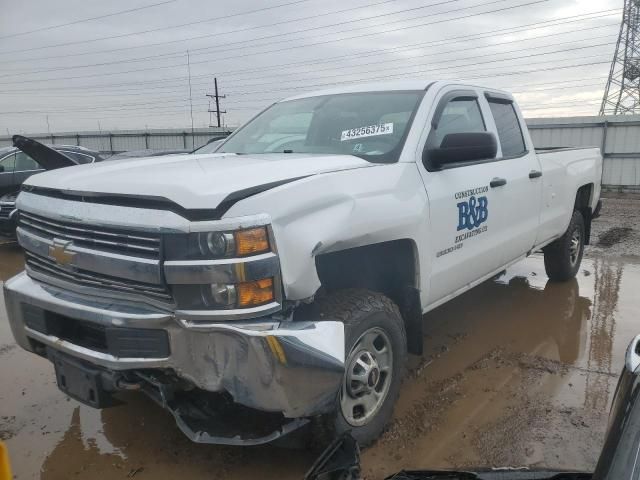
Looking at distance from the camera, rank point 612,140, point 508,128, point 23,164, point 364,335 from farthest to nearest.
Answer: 1. point 612,140
2. point 23,164
3. point 508,128
4. point 364,335

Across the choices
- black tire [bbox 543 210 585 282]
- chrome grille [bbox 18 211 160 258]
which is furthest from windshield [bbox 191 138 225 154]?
black tire [bbox 543 210 585 282]

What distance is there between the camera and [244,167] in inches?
106

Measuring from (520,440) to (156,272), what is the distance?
2.17m

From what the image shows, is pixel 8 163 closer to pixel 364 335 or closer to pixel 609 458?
pixel 364 335

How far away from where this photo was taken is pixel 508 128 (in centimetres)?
456

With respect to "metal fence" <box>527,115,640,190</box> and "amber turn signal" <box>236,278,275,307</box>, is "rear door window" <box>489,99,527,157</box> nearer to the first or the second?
"amber turn signal" <box>236,278,275,307</box>

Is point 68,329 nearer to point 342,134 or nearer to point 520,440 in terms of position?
point 342,134

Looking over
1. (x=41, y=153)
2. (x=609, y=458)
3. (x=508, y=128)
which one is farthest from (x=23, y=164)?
(x=609, y=458)

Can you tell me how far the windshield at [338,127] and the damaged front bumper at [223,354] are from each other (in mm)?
1346

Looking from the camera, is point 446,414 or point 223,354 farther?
point 446,414

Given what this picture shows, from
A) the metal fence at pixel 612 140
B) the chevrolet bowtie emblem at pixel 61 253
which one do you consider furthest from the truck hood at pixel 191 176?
the metal fence at pixel 612 140

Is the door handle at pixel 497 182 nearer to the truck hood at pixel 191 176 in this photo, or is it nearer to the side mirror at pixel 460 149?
the side mirror at pixel 460 149

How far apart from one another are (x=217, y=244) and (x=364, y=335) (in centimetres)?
94

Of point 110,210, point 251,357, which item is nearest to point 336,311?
point 251,357
